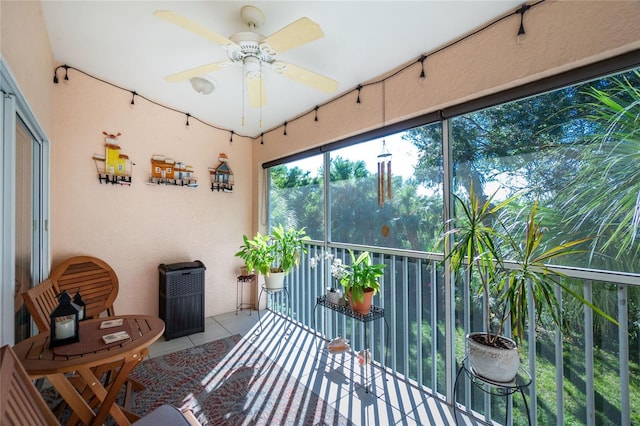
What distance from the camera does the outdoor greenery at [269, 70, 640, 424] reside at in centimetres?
140

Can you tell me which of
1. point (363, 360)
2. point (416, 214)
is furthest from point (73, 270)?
point (416, 214)

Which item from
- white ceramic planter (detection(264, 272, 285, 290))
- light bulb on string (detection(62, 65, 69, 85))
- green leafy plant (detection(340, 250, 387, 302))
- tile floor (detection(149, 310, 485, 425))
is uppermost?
light bulb on string (detection(62, 65, 69, 85))

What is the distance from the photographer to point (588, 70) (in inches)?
56.1

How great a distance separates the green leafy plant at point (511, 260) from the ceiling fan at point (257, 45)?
1219 millimetres

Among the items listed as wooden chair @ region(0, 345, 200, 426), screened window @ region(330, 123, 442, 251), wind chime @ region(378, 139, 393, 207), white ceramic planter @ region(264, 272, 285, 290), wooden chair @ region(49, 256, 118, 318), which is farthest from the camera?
white ceramic planter @ region(264, 272, 285, 290)

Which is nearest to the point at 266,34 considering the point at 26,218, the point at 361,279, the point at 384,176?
the point at 384,176

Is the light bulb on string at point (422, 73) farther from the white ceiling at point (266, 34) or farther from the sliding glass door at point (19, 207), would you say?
the sliding glass door at point (19, 207)

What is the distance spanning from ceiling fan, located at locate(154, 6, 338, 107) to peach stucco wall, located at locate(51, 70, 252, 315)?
161 cm

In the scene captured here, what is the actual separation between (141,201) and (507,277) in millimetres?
3530

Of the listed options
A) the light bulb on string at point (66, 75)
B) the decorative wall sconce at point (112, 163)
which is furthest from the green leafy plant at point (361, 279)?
the light bulb on string at point (66, 75)

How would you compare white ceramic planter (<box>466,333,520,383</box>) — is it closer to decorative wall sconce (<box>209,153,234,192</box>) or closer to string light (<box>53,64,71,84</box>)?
decorative wall sconce (<box>209,153,234,192</box>)

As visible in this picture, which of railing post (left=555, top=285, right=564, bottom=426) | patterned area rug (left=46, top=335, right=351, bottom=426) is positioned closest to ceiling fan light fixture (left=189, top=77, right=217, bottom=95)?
patterned area rug (left=46, top=335, right=351, bottom=426)

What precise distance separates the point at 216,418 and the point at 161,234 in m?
2.20

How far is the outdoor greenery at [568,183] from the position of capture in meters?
1.40
